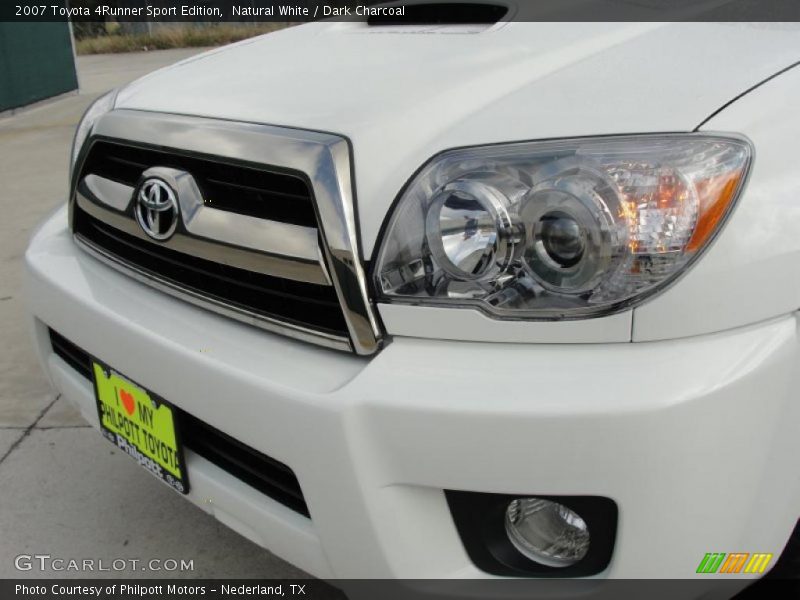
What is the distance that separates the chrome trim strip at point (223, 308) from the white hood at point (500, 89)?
171mm

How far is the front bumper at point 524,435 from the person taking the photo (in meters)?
1.19

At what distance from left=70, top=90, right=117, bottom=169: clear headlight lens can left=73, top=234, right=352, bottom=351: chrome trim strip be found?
0.26 m

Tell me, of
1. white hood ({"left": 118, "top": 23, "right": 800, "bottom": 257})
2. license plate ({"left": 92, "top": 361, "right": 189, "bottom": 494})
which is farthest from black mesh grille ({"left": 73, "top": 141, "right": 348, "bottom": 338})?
license plate ({"left": 92, "top": 361, "right": 189, "bottom": 494})

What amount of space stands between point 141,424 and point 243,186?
1.96 ft

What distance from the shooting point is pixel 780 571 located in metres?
1.49

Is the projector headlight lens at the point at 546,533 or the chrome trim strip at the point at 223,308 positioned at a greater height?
the chrome trim strip at the point at 223,308

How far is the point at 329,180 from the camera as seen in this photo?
1.40m

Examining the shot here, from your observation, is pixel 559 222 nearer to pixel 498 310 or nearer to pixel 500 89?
pixel 498 310

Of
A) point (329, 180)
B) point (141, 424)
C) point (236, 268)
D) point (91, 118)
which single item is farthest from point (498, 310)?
point (91, 118)

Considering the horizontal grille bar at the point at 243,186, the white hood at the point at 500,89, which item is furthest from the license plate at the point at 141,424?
the white hood at the point at 500,89

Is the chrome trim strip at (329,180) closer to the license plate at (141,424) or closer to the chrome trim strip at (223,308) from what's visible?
the chrome trim strip at (223,308)

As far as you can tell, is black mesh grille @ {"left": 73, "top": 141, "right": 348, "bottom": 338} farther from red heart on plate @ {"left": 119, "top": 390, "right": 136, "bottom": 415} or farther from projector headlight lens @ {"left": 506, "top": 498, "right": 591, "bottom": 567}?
projector headlight lens @ {"left": 506, "top": 498, "right": 591, "bottom": 567}

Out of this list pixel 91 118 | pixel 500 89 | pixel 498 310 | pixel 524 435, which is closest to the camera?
pixel 524 435

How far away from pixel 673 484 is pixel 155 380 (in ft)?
3.21
